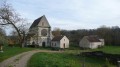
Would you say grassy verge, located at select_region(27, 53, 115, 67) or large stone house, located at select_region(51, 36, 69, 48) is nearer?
grassy verge, located at select_region(27, 53, 115, 67)

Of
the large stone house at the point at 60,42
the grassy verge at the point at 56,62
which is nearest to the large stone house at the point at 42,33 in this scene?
the large stone house at the point at 60,42

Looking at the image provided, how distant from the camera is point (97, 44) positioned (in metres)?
77.5

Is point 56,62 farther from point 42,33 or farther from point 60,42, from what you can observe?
A: point 42,33

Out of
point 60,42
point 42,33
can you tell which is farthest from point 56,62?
point 42,33

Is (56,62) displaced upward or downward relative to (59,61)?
upward

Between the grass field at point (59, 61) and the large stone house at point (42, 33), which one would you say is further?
the large stone house at point (42, 33)

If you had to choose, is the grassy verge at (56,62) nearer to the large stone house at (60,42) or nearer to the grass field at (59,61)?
the grass field at (59,61)

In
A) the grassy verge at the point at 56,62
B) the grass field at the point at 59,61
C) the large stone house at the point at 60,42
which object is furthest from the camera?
the large stone house at the point at 60,42

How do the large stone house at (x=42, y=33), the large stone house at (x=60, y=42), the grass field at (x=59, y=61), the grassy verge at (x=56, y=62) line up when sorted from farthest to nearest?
the large stone house at (x=60, y=42) → the large stone house at (x=42, y=33) → the grass field at (x=59, y=61) → the grassy verge at (x=56, y=62)

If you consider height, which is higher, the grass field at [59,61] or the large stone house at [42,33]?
the large stone house at [42,33]

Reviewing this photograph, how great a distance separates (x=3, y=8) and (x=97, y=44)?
39438mm

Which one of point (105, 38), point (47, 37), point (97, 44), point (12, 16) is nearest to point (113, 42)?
point (105, 38)

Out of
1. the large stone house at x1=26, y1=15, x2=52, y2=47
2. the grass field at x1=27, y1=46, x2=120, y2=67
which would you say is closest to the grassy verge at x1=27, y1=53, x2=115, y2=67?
the grass field at x1=27, y1=46, x2=120, y2=67

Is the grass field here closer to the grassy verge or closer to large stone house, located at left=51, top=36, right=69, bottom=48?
the grassy verge
